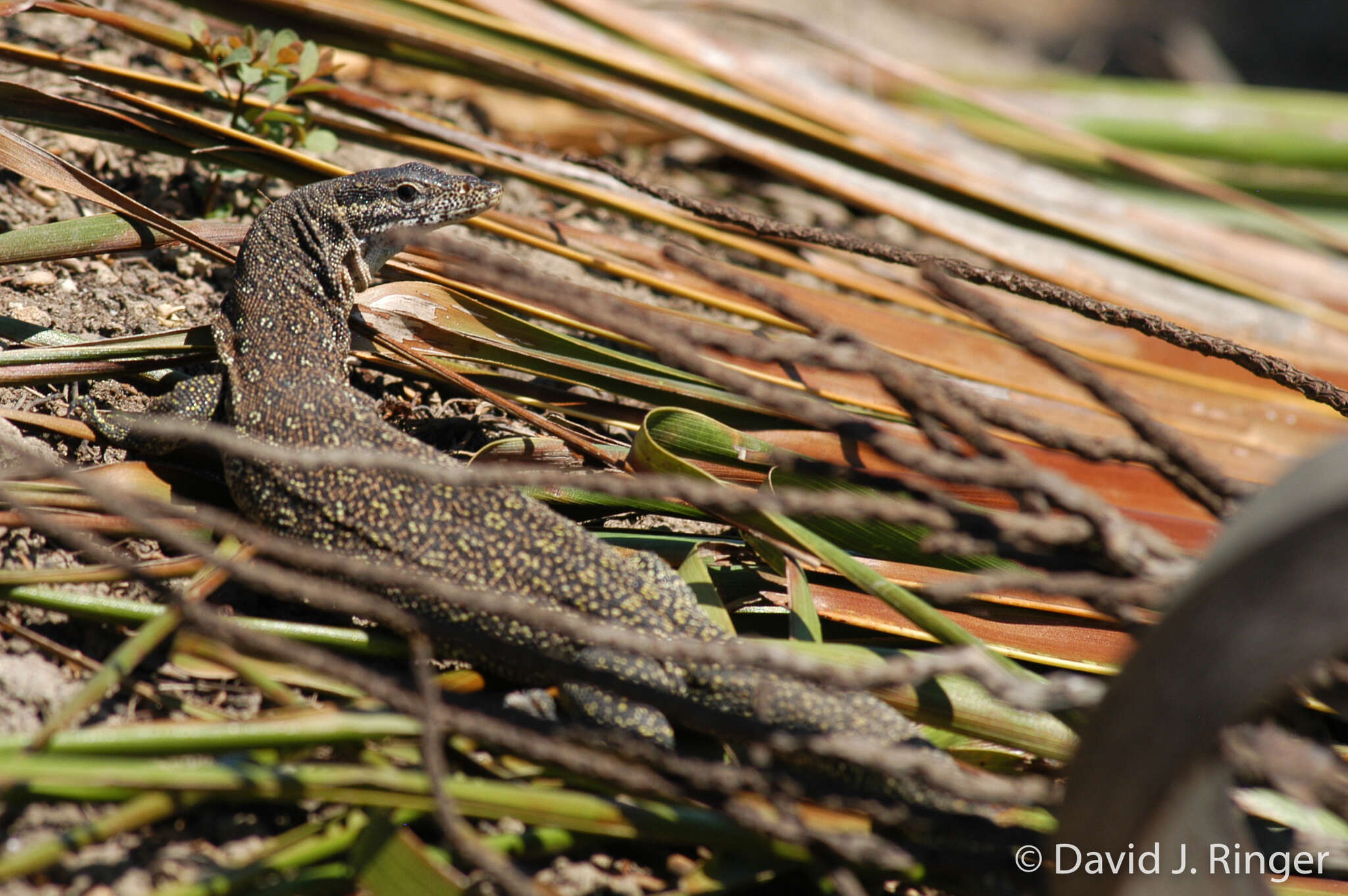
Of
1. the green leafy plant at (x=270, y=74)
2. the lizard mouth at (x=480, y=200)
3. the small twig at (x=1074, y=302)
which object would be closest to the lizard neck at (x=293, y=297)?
the lizard mouth at (x=480, y=200)

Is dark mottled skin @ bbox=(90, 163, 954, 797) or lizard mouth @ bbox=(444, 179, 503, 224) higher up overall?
lizard mouth @ bbox=(444, 179, 503, 224)

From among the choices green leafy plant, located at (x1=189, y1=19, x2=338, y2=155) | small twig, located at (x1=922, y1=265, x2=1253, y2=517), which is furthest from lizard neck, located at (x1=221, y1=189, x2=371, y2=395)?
small twig, located at (x1=922, y1=265, x2=1253, y2=517)

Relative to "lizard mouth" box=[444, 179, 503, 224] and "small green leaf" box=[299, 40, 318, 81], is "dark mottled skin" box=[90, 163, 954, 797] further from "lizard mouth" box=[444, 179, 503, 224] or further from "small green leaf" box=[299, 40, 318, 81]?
"small green leaf" box=[299, 40, 318, 81]

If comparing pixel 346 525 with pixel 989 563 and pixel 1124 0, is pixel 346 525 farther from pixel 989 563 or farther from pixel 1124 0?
pixel 1124 0

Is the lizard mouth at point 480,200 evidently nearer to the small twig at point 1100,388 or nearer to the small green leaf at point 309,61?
the small green leaf at point 309,61

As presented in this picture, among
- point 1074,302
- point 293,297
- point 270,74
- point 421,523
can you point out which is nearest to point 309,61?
point 270,74
